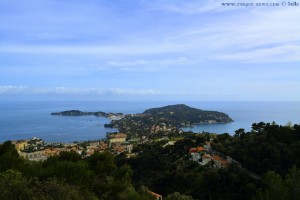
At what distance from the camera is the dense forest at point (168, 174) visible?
6877 mm

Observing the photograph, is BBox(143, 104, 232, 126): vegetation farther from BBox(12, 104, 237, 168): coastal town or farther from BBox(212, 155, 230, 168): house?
BBox(212, 155, 230, 168): house

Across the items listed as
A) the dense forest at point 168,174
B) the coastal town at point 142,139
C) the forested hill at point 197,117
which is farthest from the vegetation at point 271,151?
the forested hill at point 197,117

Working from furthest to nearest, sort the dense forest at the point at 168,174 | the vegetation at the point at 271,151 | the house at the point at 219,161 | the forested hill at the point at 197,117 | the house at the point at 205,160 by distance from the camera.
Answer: the forested hill at the point at 197,117 < the house at the point at 205,160 < the house at the point at 219,161 < the vegetation at the point at 271,151 < the dense forest at the point at 168,174

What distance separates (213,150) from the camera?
23344mm

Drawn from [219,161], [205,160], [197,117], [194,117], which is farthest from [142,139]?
[197,117]

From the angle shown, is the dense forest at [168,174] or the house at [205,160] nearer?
the dense forest at [168,174]

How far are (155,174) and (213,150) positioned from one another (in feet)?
18.1

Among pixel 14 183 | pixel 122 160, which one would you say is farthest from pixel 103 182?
pixel 122 160

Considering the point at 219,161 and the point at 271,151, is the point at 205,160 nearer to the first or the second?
the point at 219,161

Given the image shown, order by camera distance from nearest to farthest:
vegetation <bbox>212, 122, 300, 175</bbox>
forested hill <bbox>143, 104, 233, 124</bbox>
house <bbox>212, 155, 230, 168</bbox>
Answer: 1. vegetation <bbox>212, 122, 300, 175</bbox>
2. house <bbox>212, 155, 230, 168</bbox>
3. forested hill <bbox>143, 104, 233, 124</bbox>

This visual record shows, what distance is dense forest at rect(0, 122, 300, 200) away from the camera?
22.6 ft

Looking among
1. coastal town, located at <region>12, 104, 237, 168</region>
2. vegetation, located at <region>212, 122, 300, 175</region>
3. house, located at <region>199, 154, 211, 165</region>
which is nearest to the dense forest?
vegetation, located at <region>212, 122, 300, 175</region>

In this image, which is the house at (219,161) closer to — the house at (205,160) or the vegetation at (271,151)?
the house at (205,160)

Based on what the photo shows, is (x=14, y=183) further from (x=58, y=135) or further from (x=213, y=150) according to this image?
(x=58, y=135)
